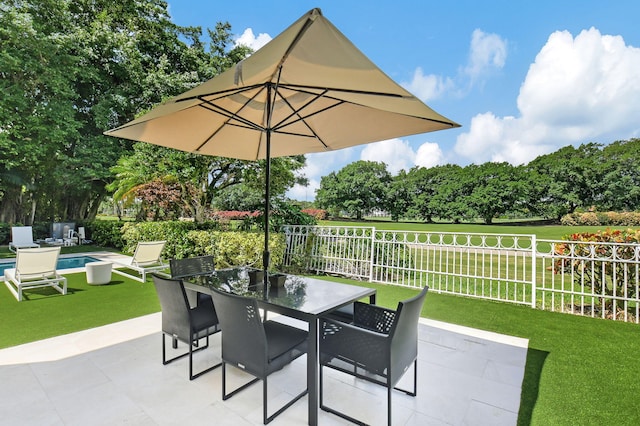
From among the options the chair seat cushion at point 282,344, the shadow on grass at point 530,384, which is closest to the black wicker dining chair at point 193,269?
the chair seat cushion at point 282,344

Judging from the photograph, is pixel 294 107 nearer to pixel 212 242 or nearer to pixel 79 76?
pixel 212 242

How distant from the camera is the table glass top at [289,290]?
2441 mm

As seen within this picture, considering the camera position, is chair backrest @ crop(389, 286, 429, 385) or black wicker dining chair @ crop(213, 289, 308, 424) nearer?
chair backrest @ crop(389, 286, 429, 385)

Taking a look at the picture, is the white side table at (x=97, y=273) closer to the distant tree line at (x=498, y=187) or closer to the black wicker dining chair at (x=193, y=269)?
the black wicker dining chair at (x=193, y=269)

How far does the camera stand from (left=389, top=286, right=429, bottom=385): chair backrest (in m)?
2.04

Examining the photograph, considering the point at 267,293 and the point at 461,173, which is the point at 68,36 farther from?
the point at 461,173

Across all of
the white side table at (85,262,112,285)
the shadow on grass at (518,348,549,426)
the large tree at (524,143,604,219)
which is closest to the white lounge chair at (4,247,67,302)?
the white side table at (85,262,112,285)

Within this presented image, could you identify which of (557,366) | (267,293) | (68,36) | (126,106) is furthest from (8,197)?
(557,366)

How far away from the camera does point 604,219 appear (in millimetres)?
23297

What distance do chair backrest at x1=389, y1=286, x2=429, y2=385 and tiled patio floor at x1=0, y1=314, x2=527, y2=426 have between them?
1.41 ft

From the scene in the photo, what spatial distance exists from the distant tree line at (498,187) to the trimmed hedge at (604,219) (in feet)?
13.8

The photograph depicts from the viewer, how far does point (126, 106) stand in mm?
15133

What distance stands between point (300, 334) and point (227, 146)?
3.18 meters

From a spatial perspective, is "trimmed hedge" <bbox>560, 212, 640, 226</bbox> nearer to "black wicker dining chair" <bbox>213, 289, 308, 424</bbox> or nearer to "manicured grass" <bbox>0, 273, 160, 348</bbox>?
"black wicker dining chair" <bbox>213, 289, 308, 424</bbox>
